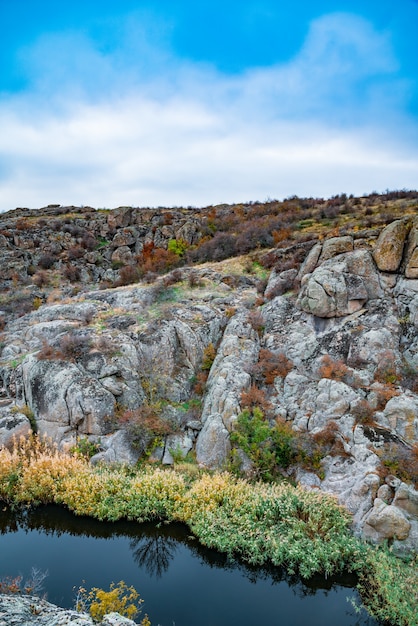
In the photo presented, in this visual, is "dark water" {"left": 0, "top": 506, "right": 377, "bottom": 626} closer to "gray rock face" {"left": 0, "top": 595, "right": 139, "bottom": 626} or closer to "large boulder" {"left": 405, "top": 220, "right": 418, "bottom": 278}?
"gray rock face" {"left": 0, "top": 595, "right": 139, "bottom": 626}

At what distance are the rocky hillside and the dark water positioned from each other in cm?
281

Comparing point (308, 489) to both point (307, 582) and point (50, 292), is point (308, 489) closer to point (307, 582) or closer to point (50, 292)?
point (307, 582)

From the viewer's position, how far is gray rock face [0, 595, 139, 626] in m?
7.94

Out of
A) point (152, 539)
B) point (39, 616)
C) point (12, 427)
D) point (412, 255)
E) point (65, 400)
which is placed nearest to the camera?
point (39, 616)

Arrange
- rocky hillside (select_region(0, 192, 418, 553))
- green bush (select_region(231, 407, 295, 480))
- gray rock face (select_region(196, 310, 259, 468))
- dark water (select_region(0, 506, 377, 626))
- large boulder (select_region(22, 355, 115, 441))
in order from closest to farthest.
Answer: dark water (select_region(0, 506, 377, 626)) → rocky hillside (select_region(0, 192, 418, 553)) → green bush (select_region(231, 407, 295, 480)) → gray rock face (select_region(196, 310, 259, 468)) → large boulder (select_region(22, 355, 115, 441))

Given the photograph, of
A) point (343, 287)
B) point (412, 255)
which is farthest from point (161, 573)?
point (412, 255)

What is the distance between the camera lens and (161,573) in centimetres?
1160

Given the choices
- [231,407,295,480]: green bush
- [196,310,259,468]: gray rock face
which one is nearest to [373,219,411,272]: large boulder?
[196,310,259,468]: gray rock face

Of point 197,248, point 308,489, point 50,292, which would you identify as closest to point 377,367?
point 308,489

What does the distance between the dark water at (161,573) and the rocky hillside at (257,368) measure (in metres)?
2.81

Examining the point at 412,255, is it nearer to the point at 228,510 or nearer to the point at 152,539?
the point at 228,510

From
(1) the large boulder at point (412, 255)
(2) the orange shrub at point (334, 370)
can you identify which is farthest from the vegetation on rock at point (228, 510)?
A: (1) the large boulder at point (412, 255)

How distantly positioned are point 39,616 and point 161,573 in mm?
4152

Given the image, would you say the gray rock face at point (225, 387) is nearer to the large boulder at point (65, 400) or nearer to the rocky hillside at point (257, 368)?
the rocky hillside at point (257, 368)
